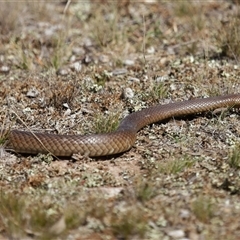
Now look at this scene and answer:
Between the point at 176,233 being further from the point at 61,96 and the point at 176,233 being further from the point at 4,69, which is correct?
the point at 4,69

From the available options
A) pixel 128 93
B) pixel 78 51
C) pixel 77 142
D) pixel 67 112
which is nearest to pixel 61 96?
pixel 67 112

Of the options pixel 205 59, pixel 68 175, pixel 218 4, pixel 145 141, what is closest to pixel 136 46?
pixel 205 59

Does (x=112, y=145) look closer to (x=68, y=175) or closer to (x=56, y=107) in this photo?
(x=68, y=175)

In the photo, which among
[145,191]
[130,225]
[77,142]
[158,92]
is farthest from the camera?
[158,92]

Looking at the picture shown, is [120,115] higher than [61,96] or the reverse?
the reverse

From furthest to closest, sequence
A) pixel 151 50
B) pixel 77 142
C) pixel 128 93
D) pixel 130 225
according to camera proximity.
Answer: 1. pixel 151 50
2. pixel 128 93
3. pixel 77 142
4. pixel 130 225

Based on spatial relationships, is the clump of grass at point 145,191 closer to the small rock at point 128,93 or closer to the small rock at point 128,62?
the small rock at point 128,93

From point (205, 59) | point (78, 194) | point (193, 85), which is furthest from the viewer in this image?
point (205, 59)

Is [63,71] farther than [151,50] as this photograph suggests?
No
